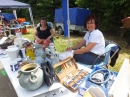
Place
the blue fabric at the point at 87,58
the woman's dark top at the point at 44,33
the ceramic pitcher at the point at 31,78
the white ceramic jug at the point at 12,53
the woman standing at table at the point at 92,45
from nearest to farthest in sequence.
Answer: the ceramic pitcher at the point at 31,78
the white ceramic jug at the point at 12,53
the woman standing at table at the point at 92,45
the blue fabric at the point at 87,58
the woman's dark top at the point at 44,33

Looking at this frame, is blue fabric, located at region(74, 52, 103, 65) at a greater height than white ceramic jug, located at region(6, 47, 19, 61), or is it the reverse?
white ceramic jug, located at region(6, 47, 19, 61)

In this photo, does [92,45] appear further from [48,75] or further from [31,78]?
[31,78]

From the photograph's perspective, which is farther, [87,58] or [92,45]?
[87,58]

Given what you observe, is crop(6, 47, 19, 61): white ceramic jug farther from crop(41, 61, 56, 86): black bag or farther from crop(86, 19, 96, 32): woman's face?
crop(86, 19, 96, 32): woman's face

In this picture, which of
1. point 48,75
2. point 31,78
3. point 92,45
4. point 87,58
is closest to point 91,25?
point 92,45

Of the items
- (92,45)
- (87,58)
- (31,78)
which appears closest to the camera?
(31,78)

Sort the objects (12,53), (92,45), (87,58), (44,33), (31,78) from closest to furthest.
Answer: (31,78) → (12,53) → (92,45) → (87,58) → (44,33)

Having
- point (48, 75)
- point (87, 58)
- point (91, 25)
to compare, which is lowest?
point (87, 58)

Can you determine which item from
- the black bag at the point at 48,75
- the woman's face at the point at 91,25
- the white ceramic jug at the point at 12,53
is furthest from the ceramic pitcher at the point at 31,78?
the woman's face at the point at 91,25

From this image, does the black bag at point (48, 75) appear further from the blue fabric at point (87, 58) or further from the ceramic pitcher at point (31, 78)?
the blue fabric at point (87, 58)

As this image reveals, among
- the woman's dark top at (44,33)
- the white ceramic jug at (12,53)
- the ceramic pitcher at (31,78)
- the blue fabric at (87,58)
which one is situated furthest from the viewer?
the woman's dark top at (44,33)

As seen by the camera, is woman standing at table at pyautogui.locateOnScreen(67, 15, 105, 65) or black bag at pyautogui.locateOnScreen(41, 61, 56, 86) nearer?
black bag at pyautogui.locateOnScreen(41, 61, 56, 86)

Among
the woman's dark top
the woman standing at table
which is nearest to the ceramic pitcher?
the woman standing at table

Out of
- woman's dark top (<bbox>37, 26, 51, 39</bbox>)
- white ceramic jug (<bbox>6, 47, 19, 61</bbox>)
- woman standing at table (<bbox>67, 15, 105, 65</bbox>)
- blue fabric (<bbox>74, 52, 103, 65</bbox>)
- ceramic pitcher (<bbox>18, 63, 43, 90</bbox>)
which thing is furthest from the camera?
woman's dark top (<bbox>37, 26, 51, 39</bbox>)
